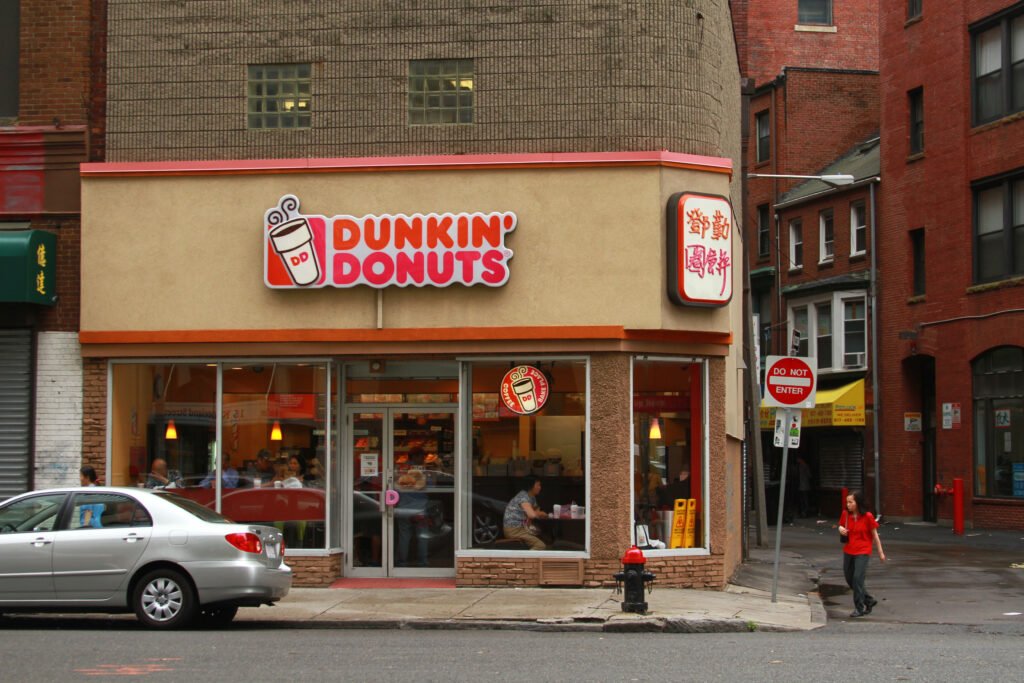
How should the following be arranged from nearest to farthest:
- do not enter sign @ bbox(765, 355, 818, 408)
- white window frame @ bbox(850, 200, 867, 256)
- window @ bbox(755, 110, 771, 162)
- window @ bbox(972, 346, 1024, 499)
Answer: do not enter sign @ bbox(765, 355, 818, 408), window @ bbox(972, 346, 1024, 499), white window frame @ bbox(850, 200, 867, 256), window @ bbox(755, 110, 771, 162)

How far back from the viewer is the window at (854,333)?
38000mm

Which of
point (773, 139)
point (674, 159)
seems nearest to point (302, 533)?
point (674, 159)

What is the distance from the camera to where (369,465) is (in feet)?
58.2

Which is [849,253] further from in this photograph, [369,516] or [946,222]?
[369,516]

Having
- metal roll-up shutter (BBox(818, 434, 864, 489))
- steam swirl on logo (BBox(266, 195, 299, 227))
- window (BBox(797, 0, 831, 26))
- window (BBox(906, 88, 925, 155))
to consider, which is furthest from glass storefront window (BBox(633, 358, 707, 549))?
window (BBox(797, 0, 831, 26))

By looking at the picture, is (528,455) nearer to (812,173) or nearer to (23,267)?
(23,267)

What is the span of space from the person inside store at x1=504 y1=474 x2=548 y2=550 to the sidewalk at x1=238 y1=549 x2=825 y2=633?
66 cm

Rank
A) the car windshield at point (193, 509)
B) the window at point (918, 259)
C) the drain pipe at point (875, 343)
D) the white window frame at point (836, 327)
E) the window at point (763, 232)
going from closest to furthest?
the car windshield at point (193, 509) < the window at point (918, 259) < the drain pipe at point (875, 343) < the white window frame at point (836, 327) < the window at point (763, 232)

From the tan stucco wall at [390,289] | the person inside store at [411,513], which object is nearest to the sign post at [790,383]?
the tan stucco wall at [390,289]

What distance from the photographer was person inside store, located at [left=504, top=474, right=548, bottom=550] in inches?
667

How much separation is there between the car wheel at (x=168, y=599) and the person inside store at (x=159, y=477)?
14.2 feet

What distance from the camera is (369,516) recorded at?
58.0 ft

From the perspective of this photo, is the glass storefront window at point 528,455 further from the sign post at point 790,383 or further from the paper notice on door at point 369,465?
the sign post at point 790,383

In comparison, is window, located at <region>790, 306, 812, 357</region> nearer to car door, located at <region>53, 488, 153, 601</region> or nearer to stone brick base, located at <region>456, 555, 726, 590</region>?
stone brick base, located at <region>456, 555, 726, 590</region>
